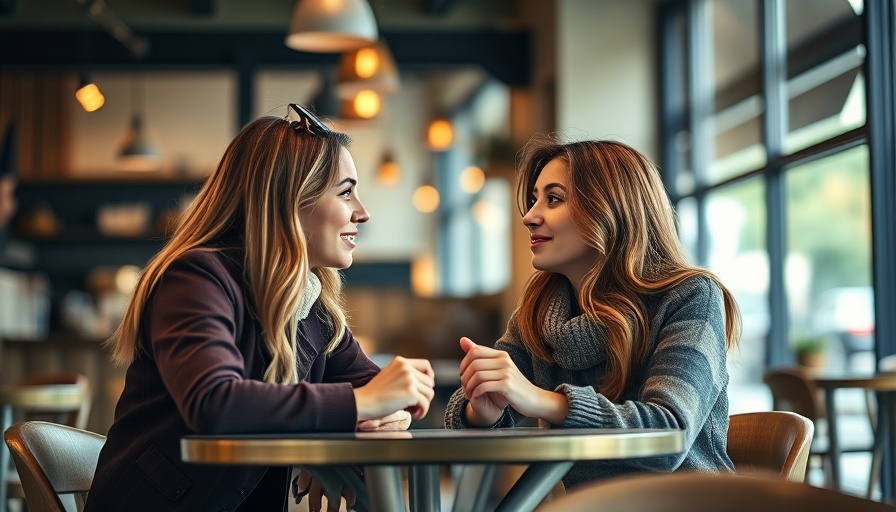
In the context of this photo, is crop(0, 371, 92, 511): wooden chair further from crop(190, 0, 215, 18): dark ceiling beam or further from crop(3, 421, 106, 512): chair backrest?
crop(190, 0, 215, 18): dark ceiling beam

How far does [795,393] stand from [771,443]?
93.4 inches

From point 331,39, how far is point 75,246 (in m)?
6.75

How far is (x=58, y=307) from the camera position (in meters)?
10.8

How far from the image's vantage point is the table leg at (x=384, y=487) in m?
1.46

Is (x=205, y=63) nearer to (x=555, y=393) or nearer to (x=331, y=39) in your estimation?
(x=331, y=39)

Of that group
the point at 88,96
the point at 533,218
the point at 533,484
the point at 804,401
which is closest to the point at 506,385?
the point at 533,484

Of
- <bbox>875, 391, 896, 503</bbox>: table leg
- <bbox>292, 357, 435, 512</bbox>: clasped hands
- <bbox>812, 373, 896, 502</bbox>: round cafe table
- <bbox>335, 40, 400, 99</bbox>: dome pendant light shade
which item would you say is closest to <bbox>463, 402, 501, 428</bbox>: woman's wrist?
<bbox>292, 357, 435, 512</bbox>: clasped hands

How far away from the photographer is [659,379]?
6.03ft

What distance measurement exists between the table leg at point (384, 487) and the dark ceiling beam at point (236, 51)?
653cm

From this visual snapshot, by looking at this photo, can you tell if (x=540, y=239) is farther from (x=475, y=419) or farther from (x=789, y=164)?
(x=789, y=164)

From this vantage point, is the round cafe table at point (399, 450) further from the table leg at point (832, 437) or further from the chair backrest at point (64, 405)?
the table leg at point (832, 437)

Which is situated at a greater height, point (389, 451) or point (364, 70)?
point (364, 70)

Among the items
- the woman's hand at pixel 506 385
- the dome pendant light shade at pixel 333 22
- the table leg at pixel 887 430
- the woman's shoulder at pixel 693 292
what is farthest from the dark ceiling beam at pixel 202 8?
the woman's hand at pixel 506 385

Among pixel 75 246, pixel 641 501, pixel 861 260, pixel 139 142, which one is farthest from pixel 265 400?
pixel 75 246
